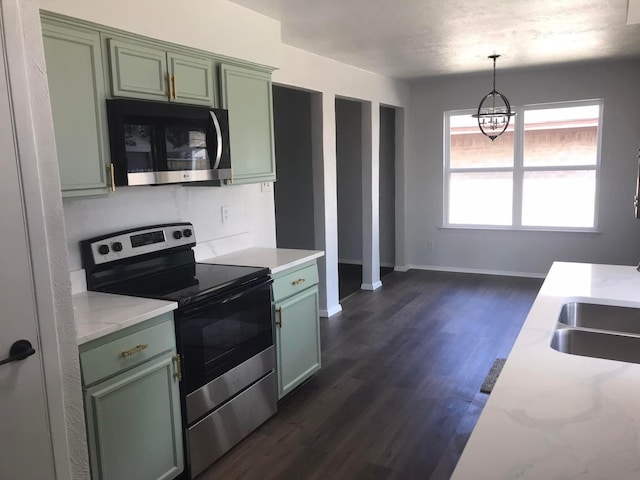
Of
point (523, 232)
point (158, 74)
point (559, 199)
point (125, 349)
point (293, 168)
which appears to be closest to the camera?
point (125, 349)

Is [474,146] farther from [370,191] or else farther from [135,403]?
[135,403]

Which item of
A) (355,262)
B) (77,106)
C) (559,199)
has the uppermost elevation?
(77,106)

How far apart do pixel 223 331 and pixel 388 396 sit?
1.31 meters

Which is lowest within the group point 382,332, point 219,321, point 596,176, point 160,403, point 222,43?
point 382,332

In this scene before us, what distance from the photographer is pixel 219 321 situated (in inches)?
103

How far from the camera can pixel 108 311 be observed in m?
2.23

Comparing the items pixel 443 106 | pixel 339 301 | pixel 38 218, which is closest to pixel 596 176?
pixel 443 106

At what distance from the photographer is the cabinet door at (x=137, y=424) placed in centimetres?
203

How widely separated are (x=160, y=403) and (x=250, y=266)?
99cm

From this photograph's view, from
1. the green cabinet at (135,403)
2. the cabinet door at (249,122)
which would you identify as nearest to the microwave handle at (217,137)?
the cabinet door at (249,122)

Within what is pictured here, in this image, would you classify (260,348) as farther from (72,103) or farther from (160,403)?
(72,103)

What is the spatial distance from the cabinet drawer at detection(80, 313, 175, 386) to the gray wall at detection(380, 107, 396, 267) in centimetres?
532

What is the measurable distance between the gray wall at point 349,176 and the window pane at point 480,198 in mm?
1299

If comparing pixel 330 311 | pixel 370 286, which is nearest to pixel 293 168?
pixel 370 286
